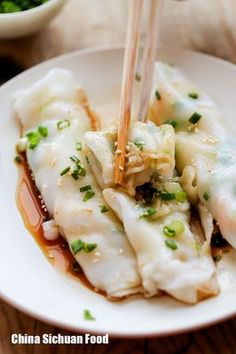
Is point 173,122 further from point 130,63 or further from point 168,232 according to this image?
point 168,232

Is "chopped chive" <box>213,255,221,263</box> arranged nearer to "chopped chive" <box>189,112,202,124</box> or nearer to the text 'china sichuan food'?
the text 'china sichuan food'

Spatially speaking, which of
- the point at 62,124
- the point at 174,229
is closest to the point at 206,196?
the point at 174,229

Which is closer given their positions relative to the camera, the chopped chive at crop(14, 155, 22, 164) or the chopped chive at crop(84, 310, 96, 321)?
the chopped chive at crop(84, 310, 96, 321)

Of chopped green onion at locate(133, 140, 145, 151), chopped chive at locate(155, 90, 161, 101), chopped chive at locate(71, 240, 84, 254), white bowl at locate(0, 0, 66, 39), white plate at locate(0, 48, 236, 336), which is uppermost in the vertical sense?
white bowl at locate(0, 0, 66, 39)

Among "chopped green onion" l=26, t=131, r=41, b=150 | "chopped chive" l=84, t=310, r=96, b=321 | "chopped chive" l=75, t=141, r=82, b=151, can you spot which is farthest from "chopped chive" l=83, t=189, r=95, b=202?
"chopped chive" l=84, t=310, r=96, b=321

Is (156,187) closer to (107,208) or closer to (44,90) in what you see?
(107,208)

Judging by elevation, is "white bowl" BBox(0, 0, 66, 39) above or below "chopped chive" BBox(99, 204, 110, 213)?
above
